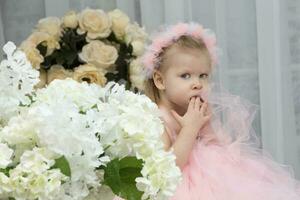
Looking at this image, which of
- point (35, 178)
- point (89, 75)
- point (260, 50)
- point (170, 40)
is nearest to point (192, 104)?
point (170, 40)

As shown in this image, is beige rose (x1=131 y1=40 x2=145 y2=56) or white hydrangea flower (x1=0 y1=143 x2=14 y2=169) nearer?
white hydrangea flower (x1=0 y1=143 x2=14 y2=169)

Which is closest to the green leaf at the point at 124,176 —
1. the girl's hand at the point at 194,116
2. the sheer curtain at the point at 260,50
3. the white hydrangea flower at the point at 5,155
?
the white hydrangea flower at the point at 5,155

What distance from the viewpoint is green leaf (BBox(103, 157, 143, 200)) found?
0.69 m

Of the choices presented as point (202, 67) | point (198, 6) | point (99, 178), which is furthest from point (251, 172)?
point (99, 178)

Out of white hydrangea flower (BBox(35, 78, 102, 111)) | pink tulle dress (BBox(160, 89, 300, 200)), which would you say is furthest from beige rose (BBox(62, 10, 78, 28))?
white hydrangea flower (BBox(35, 78, 102, 111))

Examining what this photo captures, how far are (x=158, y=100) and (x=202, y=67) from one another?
0.14 metres

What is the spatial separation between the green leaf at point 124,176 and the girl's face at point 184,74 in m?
0.66

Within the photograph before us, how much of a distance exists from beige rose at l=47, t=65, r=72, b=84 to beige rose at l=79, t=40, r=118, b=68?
0.06m

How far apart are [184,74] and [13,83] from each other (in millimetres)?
664

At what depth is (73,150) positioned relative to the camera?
2.15 ft

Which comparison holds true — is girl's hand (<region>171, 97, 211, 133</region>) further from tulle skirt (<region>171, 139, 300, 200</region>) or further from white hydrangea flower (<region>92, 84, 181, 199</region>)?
white hydrangea flower (<region>92, 84, 181, 199</region>)

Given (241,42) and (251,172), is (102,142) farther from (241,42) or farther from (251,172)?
(241,42)

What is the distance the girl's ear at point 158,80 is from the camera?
1384 millimetres

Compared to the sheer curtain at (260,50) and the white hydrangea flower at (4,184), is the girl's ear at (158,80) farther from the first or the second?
the white hydrangea flower at (4,184)
